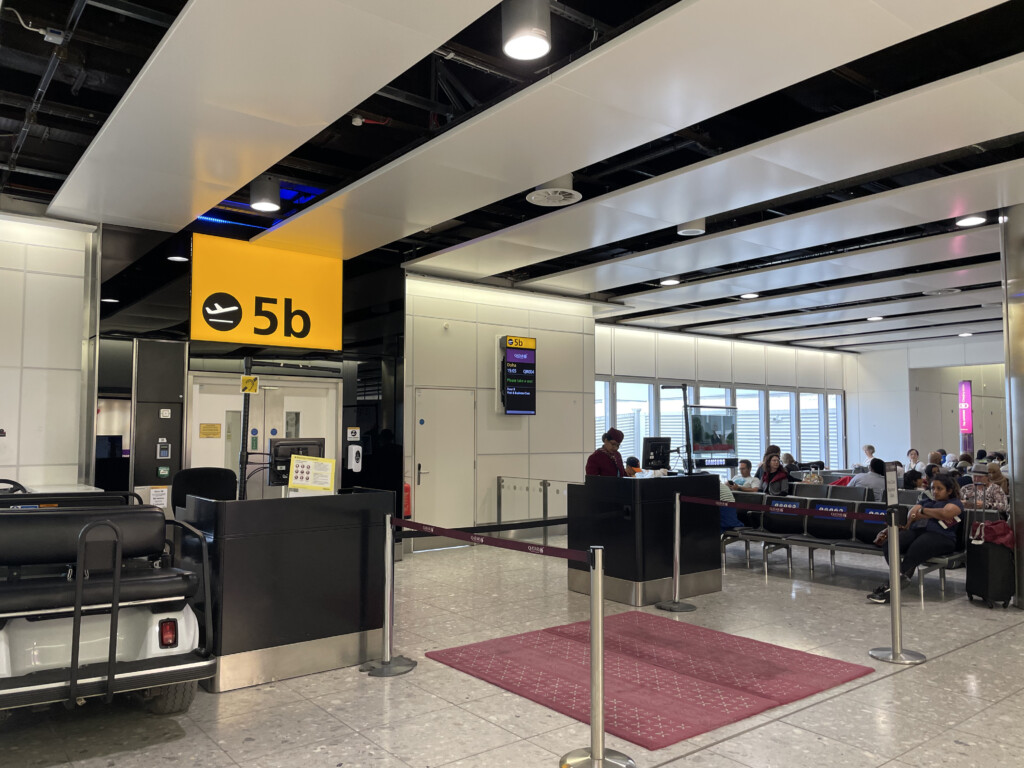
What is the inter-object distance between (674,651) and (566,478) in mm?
6703

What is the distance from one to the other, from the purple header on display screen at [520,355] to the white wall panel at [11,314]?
239 inches

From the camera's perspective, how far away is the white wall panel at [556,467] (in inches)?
453

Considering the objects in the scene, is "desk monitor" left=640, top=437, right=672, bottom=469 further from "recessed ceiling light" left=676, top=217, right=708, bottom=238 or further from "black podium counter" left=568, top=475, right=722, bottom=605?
"recessed ceiling light" left=676, top=217, right=708, bottom=238

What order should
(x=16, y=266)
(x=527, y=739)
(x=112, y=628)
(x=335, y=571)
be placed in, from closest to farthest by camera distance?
(x=112, y=628) < (x=527, y=739) < (x=335, y=571) < (x=16, y=266)

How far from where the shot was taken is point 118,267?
743cm

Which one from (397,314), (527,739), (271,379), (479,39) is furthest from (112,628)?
(397,314)

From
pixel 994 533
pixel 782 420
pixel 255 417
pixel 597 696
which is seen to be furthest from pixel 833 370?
pixel 597 696

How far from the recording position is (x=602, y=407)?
1427cm

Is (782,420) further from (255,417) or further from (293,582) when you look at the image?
(293,582)

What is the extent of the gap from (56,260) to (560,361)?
7085 mm

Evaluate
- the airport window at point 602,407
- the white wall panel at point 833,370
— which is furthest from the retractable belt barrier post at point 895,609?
the white wall panel at point 833,370

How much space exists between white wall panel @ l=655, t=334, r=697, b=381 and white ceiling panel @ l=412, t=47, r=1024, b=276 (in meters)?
7.86

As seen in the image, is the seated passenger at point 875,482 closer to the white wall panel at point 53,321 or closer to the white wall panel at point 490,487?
the white wall panel at point 490,487

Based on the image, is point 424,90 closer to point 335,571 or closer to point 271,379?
point 335,571
